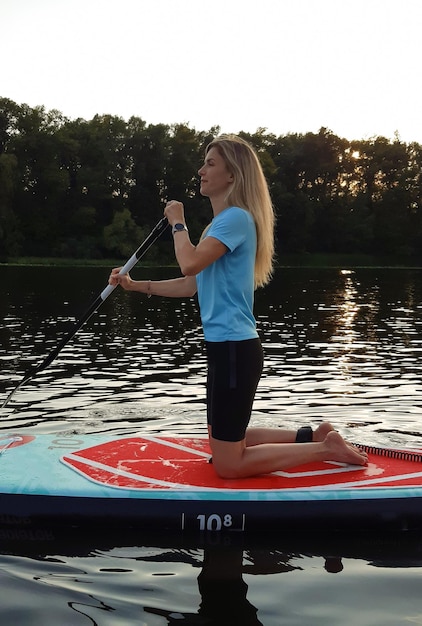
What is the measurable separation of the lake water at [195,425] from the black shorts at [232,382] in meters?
0.82

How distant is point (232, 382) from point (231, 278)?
2.18 feet

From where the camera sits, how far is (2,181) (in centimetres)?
7931

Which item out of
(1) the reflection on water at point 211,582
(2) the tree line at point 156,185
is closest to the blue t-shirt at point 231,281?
(1) the reflection on water at point 211,582

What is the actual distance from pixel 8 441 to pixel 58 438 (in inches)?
16.2

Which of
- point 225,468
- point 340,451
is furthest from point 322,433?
point 225,468

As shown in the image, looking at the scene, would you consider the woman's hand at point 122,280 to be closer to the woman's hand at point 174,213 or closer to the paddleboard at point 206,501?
the woman's hand at point 174,213

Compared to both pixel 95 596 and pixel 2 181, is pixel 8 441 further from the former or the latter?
pixel 2 181

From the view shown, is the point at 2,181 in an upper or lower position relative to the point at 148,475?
upper

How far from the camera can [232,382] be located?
510 centimetres

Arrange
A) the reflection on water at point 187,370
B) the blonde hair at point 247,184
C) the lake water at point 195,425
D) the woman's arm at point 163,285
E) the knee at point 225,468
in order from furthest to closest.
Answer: the reflection on water at point 187,370, the woman's arm at point 163,285, the knee at point 225,468, the blonde hair at point 247,184, the lake water at point 195,425

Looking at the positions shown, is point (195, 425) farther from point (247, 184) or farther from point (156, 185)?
point (156, 185)

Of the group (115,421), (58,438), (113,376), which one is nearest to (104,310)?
(113,376)

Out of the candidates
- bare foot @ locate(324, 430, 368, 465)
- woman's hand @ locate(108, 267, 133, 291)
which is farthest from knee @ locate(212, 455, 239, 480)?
woman's hand @ locate(108, 267, 133, 291)

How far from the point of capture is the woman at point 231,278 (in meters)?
5.09
